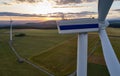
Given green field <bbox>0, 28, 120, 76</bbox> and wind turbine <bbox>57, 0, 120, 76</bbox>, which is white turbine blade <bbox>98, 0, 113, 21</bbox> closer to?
wind turbine <bbox>57, 0, 120, 76</bbox>

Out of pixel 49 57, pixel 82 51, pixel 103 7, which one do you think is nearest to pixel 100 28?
pixel 103 7

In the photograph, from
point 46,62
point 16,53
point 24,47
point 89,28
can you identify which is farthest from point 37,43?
point 89,28

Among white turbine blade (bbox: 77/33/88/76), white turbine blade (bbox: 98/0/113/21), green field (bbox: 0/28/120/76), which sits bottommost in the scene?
green field (bbox: 0/28/120/76)

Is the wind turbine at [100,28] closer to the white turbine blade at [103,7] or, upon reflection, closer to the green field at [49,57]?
the white turbine blade at [103,7]

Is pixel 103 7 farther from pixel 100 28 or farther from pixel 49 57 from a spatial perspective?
pixel 49 57

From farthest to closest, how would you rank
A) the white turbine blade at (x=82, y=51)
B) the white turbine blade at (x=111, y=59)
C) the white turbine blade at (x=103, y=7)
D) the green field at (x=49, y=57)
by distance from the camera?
the green field at (x=49, y=57) → the white turbine blade at (x=82, y=51) → the white turbine blade at (x=111, y=59) → the white turbine blade at (x=103, y=7)

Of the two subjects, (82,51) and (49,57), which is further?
(49,57)

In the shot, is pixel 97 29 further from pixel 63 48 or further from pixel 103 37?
pixel 63 48

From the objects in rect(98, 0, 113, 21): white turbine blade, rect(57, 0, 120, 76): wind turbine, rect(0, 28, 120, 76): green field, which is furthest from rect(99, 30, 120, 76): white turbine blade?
rect(0, 28, 120, 76): green field

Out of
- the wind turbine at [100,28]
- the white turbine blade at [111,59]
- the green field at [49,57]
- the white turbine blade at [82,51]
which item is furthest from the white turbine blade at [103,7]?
the green field at [49,57]

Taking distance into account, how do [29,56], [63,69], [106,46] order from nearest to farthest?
[106,46]
[63,69]
[29,56]

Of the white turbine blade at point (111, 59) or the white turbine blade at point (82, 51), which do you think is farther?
the white turbine blade at point (82, 51)
